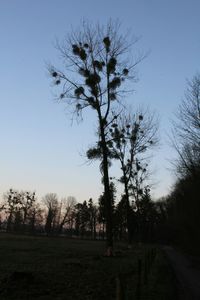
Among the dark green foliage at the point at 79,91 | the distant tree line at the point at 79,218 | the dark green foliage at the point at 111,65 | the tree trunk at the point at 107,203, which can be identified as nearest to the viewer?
the tree trunk at the point at 107,203

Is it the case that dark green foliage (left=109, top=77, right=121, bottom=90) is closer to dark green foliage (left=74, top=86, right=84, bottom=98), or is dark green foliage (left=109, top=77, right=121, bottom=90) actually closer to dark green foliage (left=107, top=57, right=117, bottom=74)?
dark green foliage (left=107, top=57, right=117, bottom=74)

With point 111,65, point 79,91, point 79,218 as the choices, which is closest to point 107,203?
point 79,91

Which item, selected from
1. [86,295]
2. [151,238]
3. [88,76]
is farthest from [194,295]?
[151,238]

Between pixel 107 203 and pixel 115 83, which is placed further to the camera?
pixel 115 83

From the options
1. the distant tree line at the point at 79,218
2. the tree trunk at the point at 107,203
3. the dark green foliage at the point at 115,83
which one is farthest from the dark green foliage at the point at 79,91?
the distant tree line at the point at 79,218

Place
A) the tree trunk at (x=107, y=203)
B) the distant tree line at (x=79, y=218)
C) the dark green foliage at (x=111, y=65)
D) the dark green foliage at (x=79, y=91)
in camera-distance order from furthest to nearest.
→ the distant tree line at (x=79, y=218), the dark green foliage at (x=79, y=91), the dark green foliage at (x=111, y=65), the tree trunk at (x=107, y=203)

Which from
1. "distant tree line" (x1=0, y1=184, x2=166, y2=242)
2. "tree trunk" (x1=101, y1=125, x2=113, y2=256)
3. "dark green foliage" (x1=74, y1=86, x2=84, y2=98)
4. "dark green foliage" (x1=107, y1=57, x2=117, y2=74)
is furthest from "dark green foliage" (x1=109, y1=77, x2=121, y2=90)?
"distant tree line" (x1=0, y1=184, x2=166, y2=242)

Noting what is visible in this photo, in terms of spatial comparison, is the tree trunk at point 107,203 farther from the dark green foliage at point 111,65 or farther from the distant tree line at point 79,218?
the distant tree line at point 79,218

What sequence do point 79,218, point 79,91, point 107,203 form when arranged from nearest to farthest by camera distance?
point 107,203
point 79,91
point 79,218

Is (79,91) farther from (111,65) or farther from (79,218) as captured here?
(79,218)

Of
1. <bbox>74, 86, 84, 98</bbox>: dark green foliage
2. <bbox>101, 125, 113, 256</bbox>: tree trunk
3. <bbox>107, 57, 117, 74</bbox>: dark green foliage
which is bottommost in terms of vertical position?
<bbox>101, 125, 113, 256</bbox>: tree trunk

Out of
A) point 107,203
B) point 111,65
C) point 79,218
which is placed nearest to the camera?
point 107,203

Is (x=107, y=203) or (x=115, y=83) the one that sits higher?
(x=115, y=83)

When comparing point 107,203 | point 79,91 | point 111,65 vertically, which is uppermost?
point 111,65
